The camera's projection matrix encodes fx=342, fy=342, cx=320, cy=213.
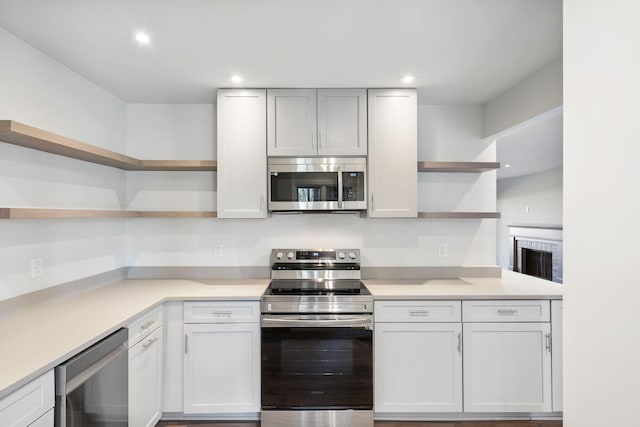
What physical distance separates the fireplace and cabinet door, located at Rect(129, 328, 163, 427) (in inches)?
286

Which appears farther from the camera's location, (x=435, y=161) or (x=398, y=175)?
(x=435, y=161)

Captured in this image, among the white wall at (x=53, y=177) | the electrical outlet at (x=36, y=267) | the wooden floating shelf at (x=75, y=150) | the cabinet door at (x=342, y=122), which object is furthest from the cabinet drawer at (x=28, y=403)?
the cabinet door at (x=342, y=122)

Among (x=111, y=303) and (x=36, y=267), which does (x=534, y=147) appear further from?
(x=36, y=267)

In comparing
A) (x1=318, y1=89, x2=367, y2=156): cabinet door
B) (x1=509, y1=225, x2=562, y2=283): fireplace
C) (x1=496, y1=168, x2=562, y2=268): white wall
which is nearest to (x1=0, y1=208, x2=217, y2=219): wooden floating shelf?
(x1=318, y1=89, x2=367, y2=156): cabinet door

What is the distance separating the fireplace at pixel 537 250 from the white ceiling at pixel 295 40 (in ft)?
18.7

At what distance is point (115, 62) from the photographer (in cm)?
210

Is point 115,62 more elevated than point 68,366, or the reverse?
point 115,62

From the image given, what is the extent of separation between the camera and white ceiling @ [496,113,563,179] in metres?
3.52

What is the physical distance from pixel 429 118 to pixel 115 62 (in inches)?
92.7

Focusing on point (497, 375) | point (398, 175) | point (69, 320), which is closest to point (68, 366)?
point (69, 320)

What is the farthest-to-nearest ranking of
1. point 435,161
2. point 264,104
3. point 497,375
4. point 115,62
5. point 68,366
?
point 435,161 < point 264,104 < point 497,375 < point 115,62 < point 68,366

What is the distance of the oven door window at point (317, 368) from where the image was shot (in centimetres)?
221

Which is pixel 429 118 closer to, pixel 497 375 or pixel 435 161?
pixel 435 161

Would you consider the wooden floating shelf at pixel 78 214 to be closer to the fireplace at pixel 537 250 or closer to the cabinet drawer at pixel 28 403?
the cabinet drawer at pixel 28 403
